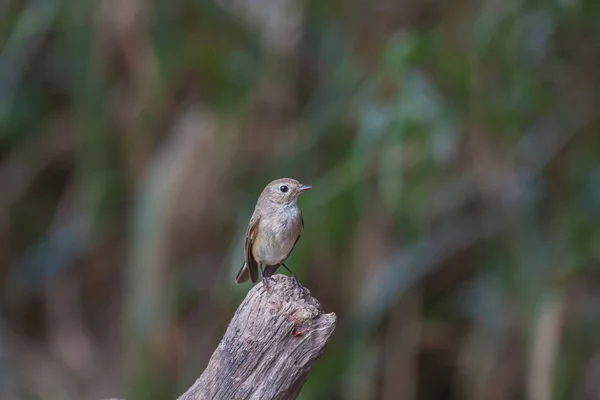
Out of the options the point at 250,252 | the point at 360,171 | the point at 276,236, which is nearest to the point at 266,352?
the point at 276,236

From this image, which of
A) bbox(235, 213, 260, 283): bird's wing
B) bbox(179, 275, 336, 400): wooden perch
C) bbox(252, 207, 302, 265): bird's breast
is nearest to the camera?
bbox(179, 275, 336, 400): wooden perch

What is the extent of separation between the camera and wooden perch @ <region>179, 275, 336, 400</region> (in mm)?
2691

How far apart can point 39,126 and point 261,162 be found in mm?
2174

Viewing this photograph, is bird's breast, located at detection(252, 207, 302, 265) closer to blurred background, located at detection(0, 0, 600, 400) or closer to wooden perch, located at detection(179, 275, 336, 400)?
blurred background, located at detection(0, 0, 600, 400)

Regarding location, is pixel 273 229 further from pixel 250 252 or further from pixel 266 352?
pixel 266 352

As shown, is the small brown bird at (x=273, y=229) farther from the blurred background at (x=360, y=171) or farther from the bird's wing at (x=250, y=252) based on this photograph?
the blurred background at (x=360, y=171)

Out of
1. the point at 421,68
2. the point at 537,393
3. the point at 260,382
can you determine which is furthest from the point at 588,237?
the point at 260,382

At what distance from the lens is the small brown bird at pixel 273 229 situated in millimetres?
4145

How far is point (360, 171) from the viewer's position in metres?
5.27

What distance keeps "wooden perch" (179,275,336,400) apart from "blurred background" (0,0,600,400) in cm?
240

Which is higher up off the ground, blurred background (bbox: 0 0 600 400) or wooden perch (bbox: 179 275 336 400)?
blurred background (bbox: 0 0 600 400)

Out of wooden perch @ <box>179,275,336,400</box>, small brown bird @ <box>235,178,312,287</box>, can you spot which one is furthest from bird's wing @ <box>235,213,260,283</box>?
wooden perch @ <box>179,275,336,400</box>

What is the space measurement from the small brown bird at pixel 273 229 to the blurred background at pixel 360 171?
95 cm

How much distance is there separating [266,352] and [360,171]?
8.72ft
